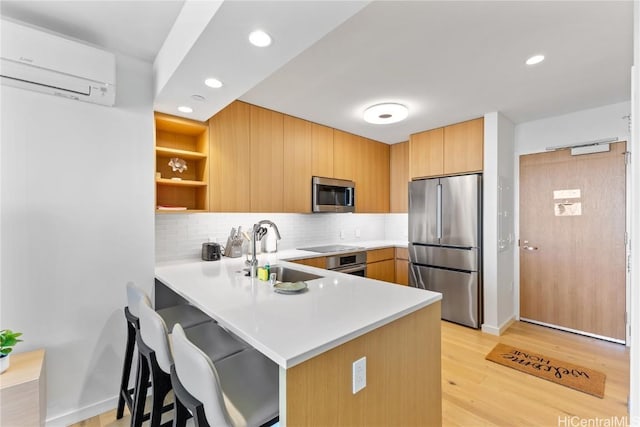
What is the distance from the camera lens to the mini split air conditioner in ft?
5.34

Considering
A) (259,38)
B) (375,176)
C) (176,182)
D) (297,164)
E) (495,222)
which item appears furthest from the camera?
(375,176)

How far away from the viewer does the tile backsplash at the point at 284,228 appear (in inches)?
110

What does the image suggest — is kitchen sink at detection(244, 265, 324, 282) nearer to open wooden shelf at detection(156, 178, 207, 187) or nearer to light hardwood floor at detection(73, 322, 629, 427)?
open wooden shelf at detection(156, 178, 207, 187)

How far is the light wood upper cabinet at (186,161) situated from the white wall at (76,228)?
1.29ft

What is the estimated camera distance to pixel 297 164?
11.2ft

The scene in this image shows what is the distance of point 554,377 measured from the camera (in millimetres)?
2404

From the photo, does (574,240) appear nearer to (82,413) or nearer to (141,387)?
(141,387)

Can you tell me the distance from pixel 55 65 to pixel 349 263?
3.02m

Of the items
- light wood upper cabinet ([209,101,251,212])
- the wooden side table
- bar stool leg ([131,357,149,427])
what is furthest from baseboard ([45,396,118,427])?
light wood upper cabinet ([209,101,251,212])

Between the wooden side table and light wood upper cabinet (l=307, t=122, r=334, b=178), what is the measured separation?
9.16ft

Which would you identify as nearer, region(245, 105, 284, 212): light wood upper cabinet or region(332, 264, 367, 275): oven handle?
region(245, 105, 284, 212): light wood upper cabinet

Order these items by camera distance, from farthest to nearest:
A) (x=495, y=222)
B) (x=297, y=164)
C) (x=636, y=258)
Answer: (x=297, y=164) < (x=495, y=222) < (x=636, y=258)

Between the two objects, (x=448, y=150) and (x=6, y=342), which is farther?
(x=448, y=150)

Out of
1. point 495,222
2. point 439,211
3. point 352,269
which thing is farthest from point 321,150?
point 495,222
